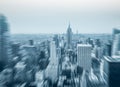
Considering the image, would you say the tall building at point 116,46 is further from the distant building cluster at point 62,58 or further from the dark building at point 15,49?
the dark building at point 15,49

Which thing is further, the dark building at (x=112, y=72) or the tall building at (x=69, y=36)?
the tall building at (x=69, y=36)

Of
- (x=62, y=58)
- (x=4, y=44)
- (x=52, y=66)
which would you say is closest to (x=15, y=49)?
(x=4, y=44)

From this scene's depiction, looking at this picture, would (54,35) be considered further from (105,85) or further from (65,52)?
(105,85)

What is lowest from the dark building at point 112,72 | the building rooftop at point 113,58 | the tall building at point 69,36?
the dark building at point 112,72

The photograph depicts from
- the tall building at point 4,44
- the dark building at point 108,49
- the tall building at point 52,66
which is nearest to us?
the tall building at point 4,44

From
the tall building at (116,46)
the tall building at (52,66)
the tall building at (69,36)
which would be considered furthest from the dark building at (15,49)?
the tall building at (116,46)

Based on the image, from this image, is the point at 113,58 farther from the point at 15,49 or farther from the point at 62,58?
the point at 15,49

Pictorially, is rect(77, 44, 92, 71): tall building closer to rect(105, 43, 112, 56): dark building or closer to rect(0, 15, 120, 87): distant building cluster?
rect(0, 15, 120, 87): distant building cluster

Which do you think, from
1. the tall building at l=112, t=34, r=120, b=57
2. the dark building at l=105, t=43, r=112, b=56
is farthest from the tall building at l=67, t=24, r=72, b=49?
the tall building at l=112, t=34, r=120, b=57

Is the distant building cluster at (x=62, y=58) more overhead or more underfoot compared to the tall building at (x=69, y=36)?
more underfoot
